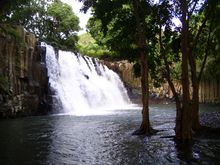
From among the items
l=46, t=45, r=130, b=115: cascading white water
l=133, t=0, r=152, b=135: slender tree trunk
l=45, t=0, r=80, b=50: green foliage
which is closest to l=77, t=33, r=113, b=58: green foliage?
l=45, t=0, r=80, b=50: green foliage

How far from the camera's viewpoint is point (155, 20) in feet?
57.4

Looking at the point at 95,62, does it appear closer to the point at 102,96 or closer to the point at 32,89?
the point at 102,96

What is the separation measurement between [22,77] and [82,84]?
976cm

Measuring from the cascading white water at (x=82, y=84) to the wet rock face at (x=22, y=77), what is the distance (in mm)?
2035

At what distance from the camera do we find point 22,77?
2914 cm

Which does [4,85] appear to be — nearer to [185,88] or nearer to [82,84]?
[82,84]

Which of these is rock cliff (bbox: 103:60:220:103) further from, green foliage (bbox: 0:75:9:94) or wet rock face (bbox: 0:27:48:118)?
green foliage (bbox: 0:75:9:94)

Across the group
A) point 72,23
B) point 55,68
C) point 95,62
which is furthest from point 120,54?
point 72,23

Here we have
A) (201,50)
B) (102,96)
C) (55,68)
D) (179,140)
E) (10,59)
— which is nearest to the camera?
(179,140)

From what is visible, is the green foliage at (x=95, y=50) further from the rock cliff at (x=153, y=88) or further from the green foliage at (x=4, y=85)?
the green foliage at (x=4, y=85)

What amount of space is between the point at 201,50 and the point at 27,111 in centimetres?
1390

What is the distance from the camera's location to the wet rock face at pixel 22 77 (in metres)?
27.0

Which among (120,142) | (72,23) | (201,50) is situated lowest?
(120,142)

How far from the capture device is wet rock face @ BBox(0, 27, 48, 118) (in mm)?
26953
